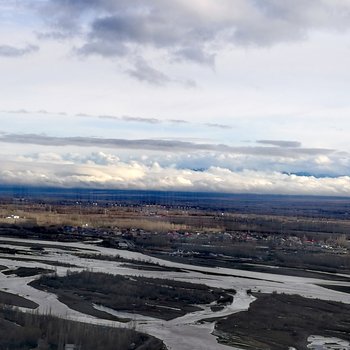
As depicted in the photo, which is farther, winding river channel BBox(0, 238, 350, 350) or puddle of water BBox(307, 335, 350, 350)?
winding river channel BBox(0, 238, 350, 350)

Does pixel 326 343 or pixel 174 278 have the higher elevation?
pixel 174 278

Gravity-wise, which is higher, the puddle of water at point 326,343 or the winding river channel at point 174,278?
the winding river channel at point 174,278

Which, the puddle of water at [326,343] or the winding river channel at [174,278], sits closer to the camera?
the puddle of water at [326,343]

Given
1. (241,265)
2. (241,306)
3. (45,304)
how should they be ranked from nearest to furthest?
(45,304)
(241,306)
(241,265)

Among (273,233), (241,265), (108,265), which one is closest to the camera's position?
(108,265)

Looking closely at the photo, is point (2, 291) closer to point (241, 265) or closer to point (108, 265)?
point (108, 265)

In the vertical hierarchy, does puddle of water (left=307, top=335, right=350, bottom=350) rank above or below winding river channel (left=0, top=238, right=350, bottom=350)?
below

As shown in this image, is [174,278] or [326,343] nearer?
[326,343]

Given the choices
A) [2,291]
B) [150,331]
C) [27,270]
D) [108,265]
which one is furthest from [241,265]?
[150,331]
